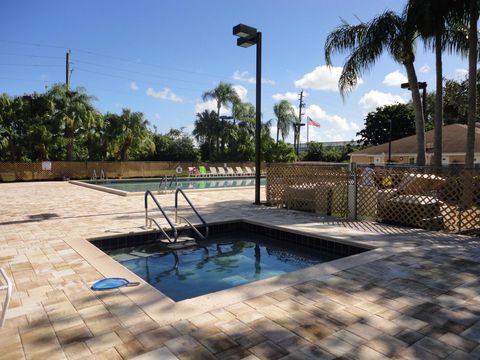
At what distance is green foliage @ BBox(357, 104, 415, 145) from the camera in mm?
37250

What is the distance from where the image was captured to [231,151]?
33.0m

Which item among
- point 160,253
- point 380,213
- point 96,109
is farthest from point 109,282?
point 96,109

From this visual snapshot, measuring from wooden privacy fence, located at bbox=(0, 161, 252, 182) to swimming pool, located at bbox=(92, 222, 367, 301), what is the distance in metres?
17.6

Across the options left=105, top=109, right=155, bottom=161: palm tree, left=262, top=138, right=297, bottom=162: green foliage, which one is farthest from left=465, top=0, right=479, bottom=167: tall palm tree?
left=105, top=109, right=155, bottom=161: palm tree

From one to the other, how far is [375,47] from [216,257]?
925 centimetres

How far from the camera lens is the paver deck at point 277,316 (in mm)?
2451

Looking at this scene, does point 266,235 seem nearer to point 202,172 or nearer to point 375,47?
point 375,47

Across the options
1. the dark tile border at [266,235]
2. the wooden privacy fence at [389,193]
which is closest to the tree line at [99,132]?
the wooden privacy fence at [389,193]

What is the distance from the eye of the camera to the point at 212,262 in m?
5.67

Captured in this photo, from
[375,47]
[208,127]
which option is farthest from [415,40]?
[208,127]

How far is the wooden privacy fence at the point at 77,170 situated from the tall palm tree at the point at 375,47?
619 inches

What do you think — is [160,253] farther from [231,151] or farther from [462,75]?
[231,151]

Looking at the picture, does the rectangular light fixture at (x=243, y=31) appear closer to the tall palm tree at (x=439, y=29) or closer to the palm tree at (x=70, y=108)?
the tall palm tree at (x=439, y=29)

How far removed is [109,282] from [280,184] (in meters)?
6.50
